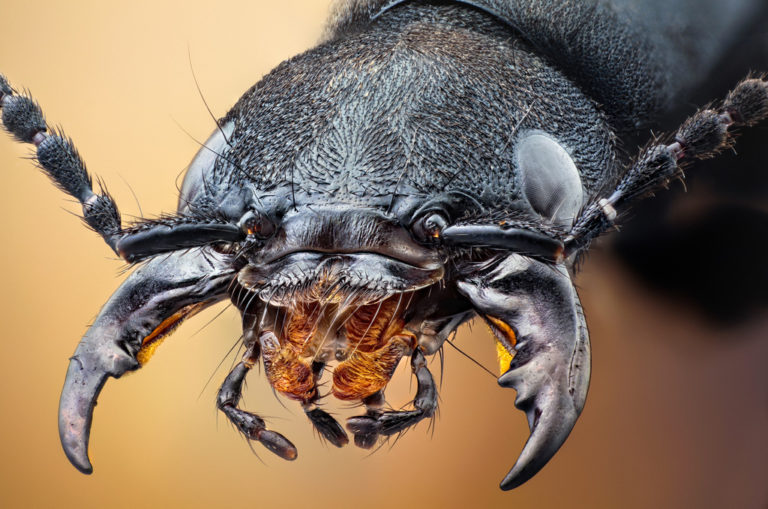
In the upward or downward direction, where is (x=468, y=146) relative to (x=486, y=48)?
downward

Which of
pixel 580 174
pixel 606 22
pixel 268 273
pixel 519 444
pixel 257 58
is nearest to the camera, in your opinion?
pixel 268 273

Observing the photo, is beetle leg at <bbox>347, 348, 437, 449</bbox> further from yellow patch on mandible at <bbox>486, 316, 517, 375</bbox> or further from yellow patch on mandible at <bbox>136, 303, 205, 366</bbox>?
yellow patch on mandible at <bbox>136, 303, 205, 366</bbox>

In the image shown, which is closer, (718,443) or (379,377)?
(379,377)

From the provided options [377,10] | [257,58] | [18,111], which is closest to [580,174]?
[377,10]

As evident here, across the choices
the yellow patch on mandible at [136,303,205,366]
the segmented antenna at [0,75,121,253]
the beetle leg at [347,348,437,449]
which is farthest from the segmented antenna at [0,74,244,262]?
the beetle leg at [347,348,437,449]

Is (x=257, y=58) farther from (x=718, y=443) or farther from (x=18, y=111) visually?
(x=718, y=443)

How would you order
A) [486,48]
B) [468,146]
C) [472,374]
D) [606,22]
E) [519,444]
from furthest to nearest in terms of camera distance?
[472,374], [519,444], [606,22], [486,48], [468,146]
